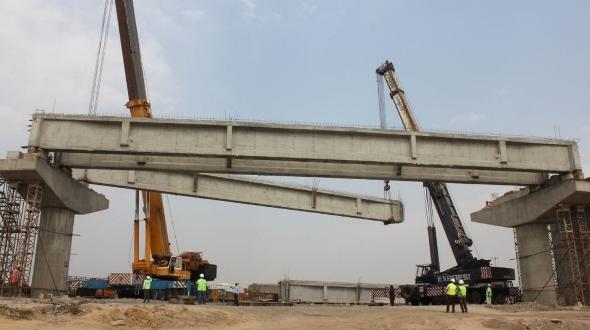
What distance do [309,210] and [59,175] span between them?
13321 mm

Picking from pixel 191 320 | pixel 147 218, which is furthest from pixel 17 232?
pixel 191 320

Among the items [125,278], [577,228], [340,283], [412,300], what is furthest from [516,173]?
A: [125,278]

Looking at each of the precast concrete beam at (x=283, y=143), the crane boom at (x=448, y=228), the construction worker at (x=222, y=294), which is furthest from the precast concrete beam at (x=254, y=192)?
the construction worker at (x=222, y=294)

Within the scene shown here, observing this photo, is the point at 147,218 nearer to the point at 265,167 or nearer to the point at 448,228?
the point at 265,167

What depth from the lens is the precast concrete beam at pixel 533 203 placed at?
79.3 ft

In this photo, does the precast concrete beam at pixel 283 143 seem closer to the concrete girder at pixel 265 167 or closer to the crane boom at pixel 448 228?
the concrete girder at pixel 265 167

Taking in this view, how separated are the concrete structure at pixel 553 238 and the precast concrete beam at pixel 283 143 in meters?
1.48

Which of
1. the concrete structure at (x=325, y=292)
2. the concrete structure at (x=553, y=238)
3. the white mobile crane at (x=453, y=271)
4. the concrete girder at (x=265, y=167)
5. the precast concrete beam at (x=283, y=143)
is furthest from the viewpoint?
the concrete structure at (x=325, y=292)

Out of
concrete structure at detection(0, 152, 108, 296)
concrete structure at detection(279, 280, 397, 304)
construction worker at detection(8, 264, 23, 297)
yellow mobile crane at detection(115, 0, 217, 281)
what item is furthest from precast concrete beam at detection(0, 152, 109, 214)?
concrete structure at detection(279, 280, 397, 304)

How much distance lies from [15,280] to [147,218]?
694 centimetres

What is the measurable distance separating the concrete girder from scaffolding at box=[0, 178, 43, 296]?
2.40m

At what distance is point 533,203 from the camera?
86.1ft

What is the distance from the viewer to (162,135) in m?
22.0

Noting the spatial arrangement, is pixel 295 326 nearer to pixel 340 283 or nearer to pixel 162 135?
pixel 162 135
